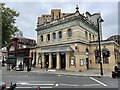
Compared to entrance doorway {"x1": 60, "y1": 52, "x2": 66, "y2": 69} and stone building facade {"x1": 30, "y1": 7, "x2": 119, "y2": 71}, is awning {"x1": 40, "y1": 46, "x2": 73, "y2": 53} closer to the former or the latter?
stone building facade {"x1": 30, "y1": 7, "x2": 119, "y2": 71}

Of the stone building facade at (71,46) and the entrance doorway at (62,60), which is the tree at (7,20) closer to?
the stone building facade at (71,46)

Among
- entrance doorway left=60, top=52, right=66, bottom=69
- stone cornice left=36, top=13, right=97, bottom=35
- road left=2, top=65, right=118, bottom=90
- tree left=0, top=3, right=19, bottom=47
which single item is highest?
stone cornice left=36, top=13, right=97, bottom=35

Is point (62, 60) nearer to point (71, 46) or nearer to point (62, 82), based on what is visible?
point (71, 46)

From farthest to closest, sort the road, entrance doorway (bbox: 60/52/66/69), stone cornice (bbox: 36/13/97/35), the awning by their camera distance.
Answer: entrance doorway (bbox: 60/52/66/69)
the awning
stone cornice (bbox: 36/13/97/35)
the road

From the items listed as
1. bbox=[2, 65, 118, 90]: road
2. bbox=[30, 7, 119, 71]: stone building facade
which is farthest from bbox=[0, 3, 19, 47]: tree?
bbox=[30, 7, 119, 71]: stone building facade

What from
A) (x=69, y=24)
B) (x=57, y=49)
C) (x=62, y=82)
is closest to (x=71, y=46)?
(x=57, y=49)

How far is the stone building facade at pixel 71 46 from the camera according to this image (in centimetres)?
2697

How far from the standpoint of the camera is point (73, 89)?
38.7 ft

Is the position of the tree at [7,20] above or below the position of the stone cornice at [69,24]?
below

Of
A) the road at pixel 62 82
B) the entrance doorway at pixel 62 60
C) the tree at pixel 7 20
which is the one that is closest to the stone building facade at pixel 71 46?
the entrance doorway at pixel 62 60

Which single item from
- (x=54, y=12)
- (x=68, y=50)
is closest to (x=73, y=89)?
(x=68, y=50)

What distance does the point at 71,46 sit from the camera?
27.3m

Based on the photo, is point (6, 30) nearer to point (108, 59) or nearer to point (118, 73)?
point (118, 73)

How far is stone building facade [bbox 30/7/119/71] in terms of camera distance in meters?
27.0
